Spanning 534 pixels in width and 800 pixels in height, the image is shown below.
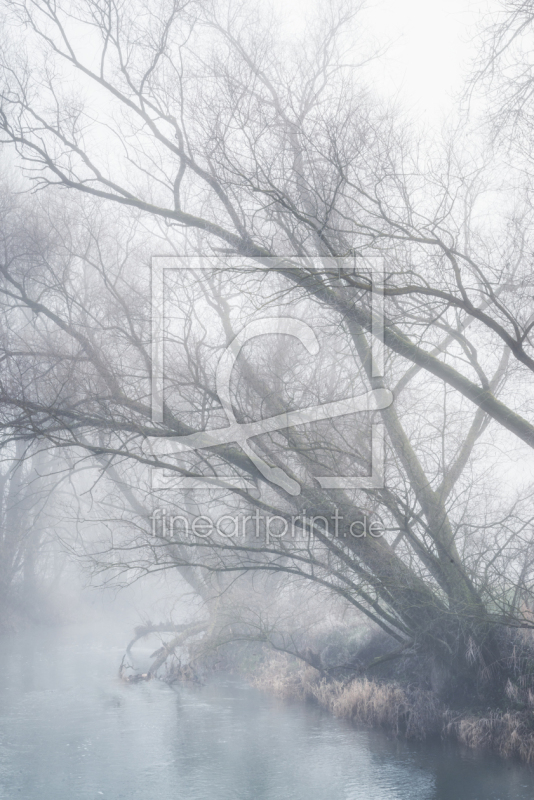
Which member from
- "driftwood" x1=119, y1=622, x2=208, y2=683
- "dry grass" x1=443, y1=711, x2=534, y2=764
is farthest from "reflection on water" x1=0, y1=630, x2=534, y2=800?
"driftwood" x1=119, y1=622, x2=208, y2=683

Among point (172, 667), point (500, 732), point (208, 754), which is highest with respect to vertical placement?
point (172, 667)

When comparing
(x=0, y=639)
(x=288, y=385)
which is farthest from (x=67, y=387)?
(x=0, y=639)

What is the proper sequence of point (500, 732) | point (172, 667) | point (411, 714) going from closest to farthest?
point (500, 732) < point (411, 714) < point (172, 667)

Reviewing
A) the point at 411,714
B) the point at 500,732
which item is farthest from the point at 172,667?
the point at 500,732

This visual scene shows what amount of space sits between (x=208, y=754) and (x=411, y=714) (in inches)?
126

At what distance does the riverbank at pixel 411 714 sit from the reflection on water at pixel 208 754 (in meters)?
0.27

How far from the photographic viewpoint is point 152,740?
34.8ft

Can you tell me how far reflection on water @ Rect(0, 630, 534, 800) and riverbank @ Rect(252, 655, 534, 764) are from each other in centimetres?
27

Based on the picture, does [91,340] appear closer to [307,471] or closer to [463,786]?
[307,471]

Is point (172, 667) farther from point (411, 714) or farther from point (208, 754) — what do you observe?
point (411, 714)

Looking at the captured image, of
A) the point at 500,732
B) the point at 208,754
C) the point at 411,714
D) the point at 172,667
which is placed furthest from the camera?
the point at 172,667

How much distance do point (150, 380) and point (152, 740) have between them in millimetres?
5692

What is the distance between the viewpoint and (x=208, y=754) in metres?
9.98

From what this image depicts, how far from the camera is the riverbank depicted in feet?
30.5
